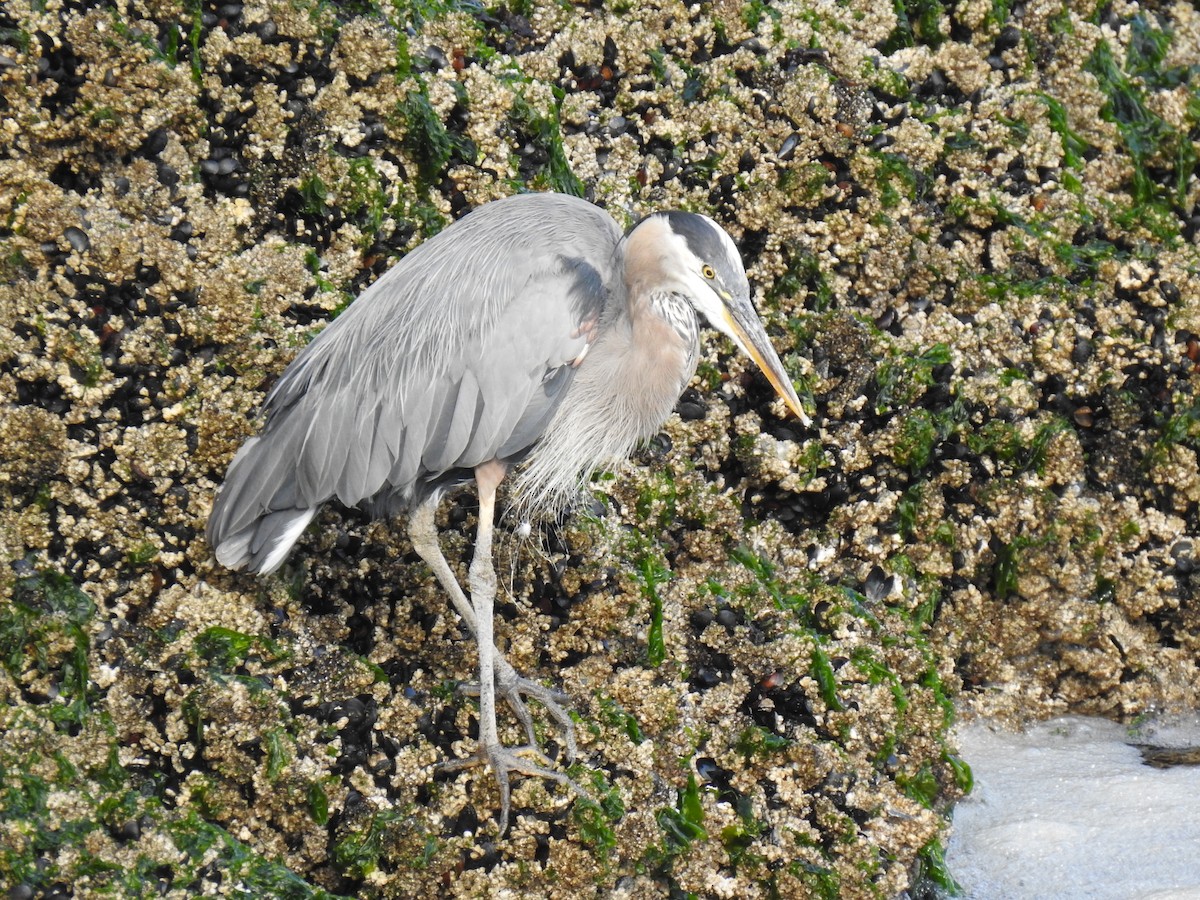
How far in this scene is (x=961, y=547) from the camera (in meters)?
4.00

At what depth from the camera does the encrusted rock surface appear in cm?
322

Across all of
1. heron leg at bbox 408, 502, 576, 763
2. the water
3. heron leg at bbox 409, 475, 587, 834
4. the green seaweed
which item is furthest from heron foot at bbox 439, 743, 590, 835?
the water

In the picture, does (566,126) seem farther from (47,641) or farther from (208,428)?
(47,641)

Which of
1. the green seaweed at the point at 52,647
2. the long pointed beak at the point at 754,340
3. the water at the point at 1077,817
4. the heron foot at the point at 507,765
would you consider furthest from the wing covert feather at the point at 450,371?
the water at the point at 1077,817

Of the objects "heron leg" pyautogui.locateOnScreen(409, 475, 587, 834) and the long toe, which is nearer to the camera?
"heron leg" pyautogui.locateOnScreen(409, 475, 587, 834)

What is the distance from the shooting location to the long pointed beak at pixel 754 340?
10.7 ft

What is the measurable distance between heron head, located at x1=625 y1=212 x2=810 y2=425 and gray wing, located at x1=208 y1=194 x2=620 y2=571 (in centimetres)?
21

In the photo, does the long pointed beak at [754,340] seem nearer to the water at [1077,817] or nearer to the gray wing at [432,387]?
the gray wing at [432,387]

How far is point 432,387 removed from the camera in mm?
3311

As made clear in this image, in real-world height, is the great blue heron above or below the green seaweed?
above

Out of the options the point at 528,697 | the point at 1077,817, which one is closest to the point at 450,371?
the point at 528,697

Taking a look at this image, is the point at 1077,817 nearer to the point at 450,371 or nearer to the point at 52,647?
the point at 450,371

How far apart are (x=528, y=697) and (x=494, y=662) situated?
0.14 m

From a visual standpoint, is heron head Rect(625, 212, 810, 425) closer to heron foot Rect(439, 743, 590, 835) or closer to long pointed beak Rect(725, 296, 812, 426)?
long pointed beak Rect(725, 296, 812, 426)
